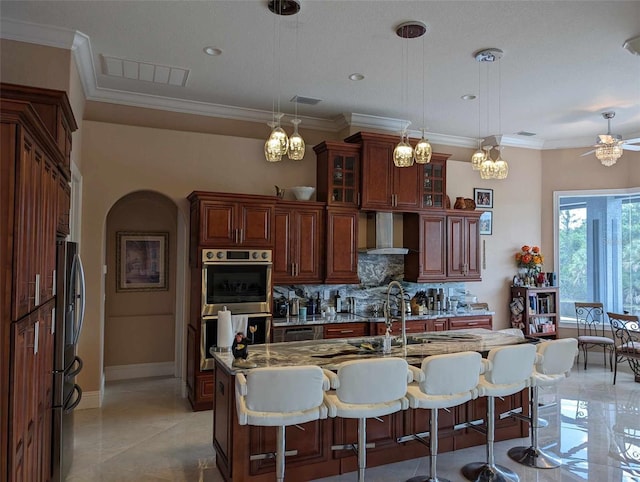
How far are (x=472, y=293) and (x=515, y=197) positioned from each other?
5.72 ft

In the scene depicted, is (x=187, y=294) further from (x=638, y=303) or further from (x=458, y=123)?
(x=638, y=303)

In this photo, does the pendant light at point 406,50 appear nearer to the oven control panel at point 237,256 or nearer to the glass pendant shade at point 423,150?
the glass pendant shade at point 423,150

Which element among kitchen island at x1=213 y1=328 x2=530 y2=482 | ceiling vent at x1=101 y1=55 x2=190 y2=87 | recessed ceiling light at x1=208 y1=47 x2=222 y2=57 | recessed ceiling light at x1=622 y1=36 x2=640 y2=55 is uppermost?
recessed ceiling light at x1=208 y1=47 x2=222 y2=57

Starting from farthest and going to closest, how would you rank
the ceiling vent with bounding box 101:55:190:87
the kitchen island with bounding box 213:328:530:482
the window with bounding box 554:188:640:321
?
1. the window with bounding box 554:188:640:321
2. the ceiling vent with bounding box 101:55:190:87
3. the kitchen island with bounding box 213:328:530:482

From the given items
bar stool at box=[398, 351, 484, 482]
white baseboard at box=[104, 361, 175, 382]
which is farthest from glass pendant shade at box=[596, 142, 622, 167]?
white baseboard at box=[104, 361, 175, 382]

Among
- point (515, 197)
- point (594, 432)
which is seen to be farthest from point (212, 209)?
point (515, 197)

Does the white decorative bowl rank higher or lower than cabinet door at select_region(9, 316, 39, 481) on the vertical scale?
higher

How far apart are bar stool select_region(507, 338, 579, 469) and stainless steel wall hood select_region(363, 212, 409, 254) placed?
2611 millimetres

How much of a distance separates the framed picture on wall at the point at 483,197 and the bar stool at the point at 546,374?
12.1 ft

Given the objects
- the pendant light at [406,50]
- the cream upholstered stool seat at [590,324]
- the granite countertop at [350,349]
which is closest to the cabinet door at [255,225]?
the granite countertop at [350,349]

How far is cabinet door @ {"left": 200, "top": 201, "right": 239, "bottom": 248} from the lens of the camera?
4773 mm

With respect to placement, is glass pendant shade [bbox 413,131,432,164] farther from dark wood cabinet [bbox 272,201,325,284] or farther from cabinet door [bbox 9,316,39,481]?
cabinet door [bbox 9,316,39,481]

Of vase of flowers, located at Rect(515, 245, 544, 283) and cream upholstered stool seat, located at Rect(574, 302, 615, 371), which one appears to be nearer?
cream upholstered stool seat, located at Rect(574, 302, 615, 371)

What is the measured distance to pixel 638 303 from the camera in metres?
6.74
